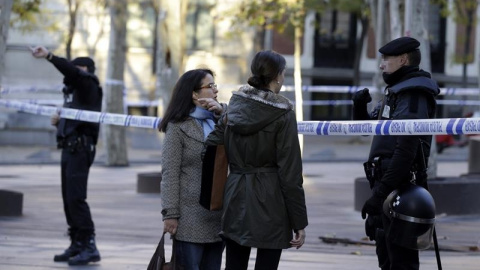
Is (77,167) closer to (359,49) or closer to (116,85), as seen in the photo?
(116,85)

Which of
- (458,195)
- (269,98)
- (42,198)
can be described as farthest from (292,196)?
(42,198)

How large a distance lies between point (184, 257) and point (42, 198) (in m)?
10.5

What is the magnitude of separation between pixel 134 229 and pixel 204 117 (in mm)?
6374

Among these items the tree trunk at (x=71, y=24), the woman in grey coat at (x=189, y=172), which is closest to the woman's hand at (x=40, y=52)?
the woman in grey coat at (x=189, y=172)

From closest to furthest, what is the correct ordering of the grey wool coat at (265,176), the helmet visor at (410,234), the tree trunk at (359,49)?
the grey wool coat at (265,176)
the helmet visor at (410,234)
the tree trunk at (359,49)

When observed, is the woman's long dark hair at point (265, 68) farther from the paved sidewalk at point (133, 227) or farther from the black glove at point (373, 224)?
the paved sidewalk at point (133, 227)

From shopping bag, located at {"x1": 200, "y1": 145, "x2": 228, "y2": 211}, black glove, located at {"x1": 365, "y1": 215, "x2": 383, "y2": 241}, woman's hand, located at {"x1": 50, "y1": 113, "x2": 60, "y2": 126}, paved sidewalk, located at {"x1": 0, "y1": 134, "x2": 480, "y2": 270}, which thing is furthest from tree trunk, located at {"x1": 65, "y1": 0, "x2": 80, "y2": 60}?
shopping bag, located at {"x1": 200, "y1": 145, "x2": 228, "y2": 211}

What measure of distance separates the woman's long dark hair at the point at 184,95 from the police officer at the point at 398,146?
1109mm

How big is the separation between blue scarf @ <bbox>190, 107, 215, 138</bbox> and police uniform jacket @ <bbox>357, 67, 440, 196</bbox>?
3.25 ft

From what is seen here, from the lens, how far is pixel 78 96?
34.7ft

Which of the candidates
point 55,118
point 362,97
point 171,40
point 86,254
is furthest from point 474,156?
point 362,97

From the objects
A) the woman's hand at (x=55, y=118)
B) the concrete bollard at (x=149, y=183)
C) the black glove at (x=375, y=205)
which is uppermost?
the woman's hand at (x=55, y=118)

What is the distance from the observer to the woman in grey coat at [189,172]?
6895mm

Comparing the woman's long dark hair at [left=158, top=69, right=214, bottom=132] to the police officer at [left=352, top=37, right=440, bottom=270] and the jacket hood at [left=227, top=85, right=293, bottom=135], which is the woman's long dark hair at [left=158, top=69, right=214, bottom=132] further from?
the police officer at [left=352, top=37, right=440, bottom=270]
